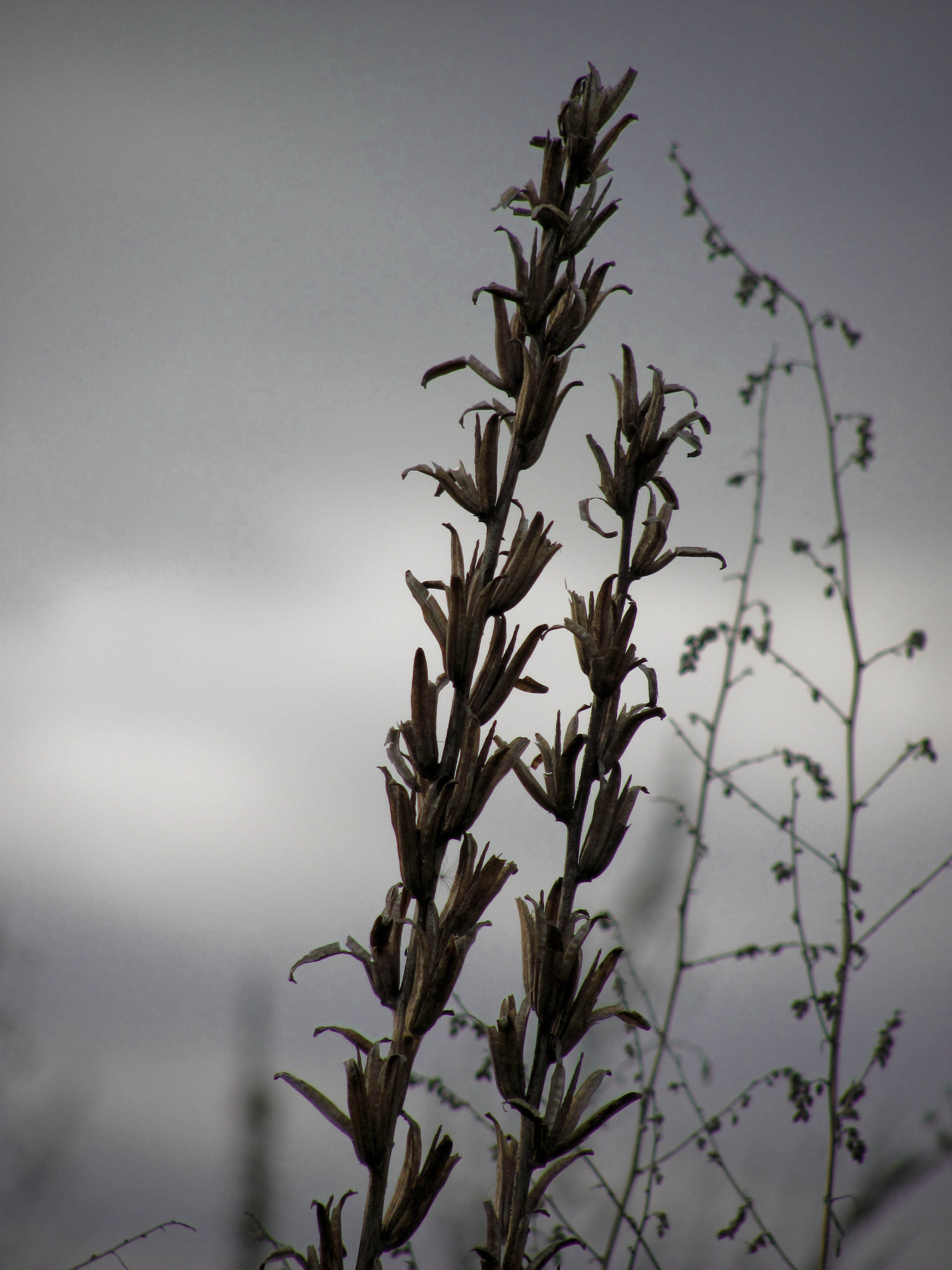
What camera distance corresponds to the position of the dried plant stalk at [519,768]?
0.87m

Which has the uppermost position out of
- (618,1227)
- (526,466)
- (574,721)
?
(526,466)

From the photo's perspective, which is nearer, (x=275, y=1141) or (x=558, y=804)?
(x=558, y=804)

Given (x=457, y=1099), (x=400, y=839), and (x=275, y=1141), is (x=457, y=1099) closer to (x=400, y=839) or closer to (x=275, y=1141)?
(x=275, y=1141)

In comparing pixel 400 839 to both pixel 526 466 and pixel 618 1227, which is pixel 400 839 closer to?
pixel 526 466

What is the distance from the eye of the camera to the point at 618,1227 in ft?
6.30

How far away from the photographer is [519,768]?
39.0 inches

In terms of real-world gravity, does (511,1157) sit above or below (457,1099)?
above

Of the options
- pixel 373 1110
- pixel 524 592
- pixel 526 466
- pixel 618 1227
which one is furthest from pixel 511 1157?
pixel 618 1227

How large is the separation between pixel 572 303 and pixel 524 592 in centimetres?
33

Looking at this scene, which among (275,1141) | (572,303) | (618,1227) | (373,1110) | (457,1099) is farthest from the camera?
(457,1099)

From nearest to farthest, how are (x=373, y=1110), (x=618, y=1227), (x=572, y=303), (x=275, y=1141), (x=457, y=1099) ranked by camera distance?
(x=373, y=1110), (x=572, y=303), (x=618, y=1227), (x=275, y=1141), (x=457, y=1099)

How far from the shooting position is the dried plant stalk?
87cm

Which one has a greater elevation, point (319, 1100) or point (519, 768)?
point (519, 768)

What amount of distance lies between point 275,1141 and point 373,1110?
61.4 inches
